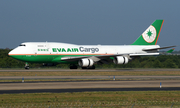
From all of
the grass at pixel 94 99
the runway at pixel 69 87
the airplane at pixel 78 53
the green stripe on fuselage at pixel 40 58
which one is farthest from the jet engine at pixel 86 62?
the grass at pixel 94 99

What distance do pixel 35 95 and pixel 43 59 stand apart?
1337 inches

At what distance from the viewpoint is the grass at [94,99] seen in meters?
19.5

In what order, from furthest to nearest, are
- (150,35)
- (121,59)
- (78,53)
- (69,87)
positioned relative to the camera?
(150,35), (78,53), (121,59), (69,87)

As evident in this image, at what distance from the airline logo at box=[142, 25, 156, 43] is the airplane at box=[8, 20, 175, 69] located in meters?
2.05

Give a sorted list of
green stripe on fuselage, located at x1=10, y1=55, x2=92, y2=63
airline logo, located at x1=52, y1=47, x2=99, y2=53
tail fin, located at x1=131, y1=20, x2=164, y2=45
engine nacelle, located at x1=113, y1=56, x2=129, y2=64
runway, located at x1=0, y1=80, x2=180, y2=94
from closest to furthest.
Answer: runway, located at x1=0, y1=80, x2=180, y2=94
green stripe on fuselage, located at x1=10, y1=55, x2=92, y2=63
engine nacelle, located at x1=113, y1=56, x2=129, y2=64
airline logo, located at x1=52, y1=47, x2=99, y2=53
tail fin, located at x1=131, y1=20, x2=164, y2=45

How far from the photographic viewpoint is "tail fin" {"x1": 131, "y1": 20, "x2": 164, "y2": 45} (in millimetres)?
66438

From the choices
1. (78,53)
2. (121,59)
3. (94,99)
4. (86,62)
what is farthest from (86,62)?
(94,99)

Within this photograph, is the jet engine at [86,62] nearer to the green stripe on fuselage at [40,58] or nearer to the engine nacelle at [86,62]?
the engine nacelle at [86,62]

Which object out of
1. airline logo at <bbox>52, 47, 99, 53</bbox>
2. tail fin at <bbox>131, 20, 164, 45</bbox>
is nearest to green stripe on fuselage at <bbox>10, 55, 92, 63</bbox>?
airline logo at <bbox>52, 47, 99, 53</bbox>

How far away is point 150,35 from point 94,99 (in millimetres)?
47383

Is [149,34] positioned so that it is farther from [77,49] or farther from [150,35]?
[77,49]

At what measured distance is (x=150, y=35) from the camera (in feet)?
218

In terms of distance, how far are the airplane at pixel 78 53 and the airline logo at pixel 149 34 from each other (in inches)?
80.7

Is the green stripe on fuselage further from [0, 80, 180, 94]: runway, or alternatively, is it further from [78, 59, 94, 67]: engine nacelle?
[0, 80, 180, 94]: runway
